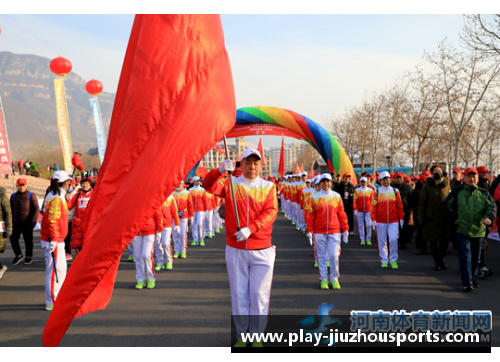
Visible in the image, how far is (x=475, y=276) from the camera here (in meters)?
8.16

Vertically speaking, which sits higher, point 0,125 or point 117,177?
point 0,125

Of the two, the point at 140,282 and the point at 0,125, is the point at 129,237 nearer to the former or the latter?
the point at 140,282

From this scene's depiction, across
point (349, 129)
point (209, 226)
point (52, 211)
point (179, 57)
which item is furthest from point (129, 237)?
point (349, 129)

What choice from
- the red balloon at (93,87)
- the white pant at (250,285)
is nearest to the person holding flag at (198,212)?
the white pant at (250,285)

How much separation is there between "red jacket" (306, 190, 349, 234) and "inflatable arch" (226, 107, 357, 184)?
918 centimetres

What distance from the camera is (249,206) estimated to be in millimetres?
5250

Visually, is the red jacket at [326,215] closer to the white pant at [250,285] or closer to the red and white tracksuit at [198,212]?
the white pant at [250,285]

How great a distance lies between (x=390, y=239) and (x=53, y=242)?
6.61m

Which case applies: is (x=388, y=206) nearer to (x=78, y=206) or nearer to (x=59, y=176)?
(x=59, y=176)

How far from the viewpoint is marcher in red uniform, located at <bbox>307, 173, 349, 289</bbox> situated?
318 inches

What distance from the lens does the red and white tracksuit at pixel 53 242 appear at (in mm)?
7121

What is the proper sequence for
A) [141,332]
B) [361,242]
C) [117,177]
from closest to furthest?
1. [117,177]
2. [141,332]
3. [361,242]

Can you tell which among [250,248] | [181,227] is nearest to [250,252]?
[250,248]

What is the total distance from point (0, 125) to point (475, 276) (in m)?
15.8
